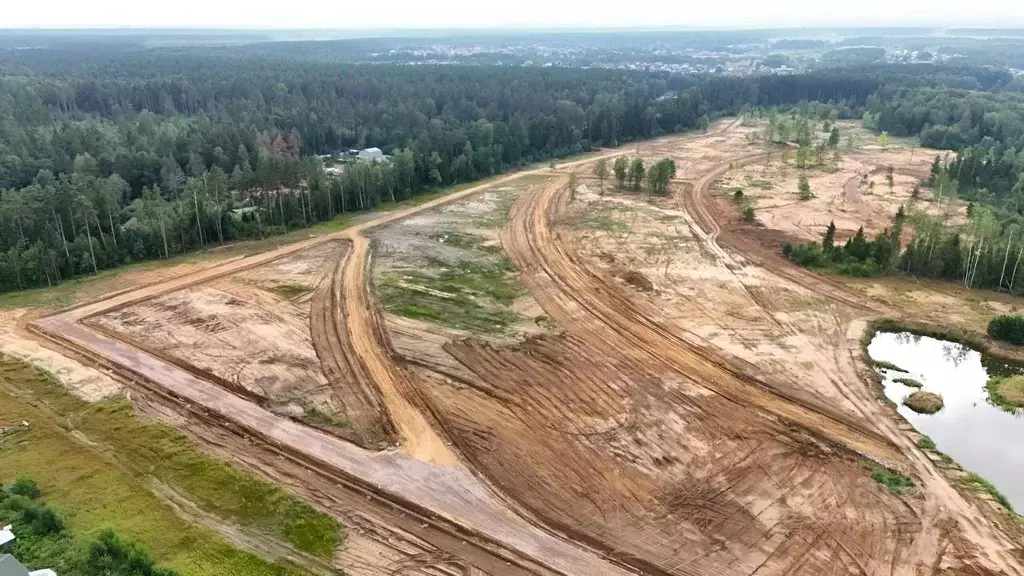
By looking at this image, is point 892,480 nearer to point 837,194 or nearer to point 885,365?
point 885,365

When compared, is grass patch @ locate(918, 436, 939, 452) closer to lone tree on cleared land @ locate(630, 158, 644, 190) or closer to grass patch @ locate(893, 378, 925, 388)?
grass patch @ locate(893, 378, 925, 388)

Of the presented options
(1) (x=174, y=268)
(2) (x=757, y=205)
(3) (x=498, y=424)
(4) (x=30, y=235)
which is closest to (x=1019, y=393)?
(3) (x=498, y=424)

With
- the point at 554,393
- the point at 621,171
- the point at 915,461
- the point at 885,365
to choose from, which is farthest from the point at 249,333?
the point at 621,171

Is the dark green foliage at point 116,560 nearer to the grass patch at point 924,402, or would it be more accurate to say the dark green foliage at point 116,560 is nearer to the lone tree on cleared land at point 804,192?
the grass patch at point 924,402

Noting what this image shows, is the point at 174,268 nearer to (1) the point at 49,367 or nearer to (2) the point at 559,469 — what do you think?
(1) the point at 49,367

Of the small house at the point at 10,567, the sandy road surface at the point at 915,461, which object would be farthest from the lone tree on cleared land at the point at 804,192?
the small house at the point at 10,567
